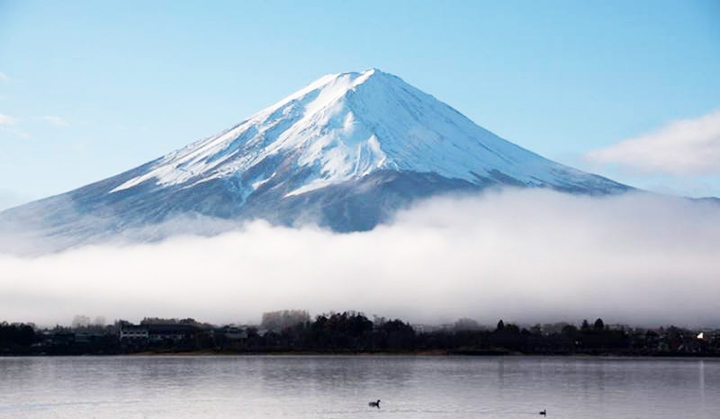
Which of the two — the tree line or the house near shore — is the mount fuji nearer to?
the house near shore

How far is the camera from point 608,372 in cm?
6181

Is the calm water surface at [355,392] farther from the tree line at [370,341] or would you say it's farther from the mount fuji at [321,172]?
the mount fuji at [321,172]

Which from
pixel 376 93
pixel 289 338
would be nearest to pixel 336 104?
pixel 376 93

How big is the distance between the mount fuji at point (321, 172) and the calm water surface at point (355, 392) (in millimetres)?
83382

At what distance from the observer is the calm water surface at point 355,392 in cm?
3859

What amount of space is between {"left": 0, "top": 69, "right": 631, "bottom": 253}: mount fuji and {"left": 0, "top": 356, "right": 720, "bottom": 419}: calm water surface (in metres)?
83.4

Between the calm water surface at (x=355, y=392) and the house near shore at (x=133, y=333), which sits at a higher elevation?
the house near shore at (x=133, y=333)

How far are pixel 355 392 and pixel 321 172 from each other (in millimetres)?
111079

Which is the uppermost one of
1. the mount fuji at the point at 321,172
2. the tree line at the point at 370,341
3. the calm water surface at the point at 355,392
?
→ the mount fuji at the point at 321,172

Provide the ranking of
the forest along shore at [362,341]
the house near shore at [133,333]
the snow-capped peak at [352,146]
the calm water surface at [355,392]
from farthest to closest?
the snow-capped peak at [352,146], the house near shore at [133,333], the forest along shore at [362,341], the calm water surface at [355,392]

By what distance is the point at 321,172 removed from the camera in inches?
6161

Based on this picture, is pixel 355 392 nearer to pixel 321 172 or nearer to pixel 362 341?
pixel 362 341

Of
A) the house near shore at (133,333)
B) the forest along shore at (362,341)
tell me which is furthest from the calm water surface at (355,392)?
the house near shore at (133,333)

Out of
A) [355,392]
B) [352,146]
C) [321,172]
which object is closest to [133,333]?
[321,172]
